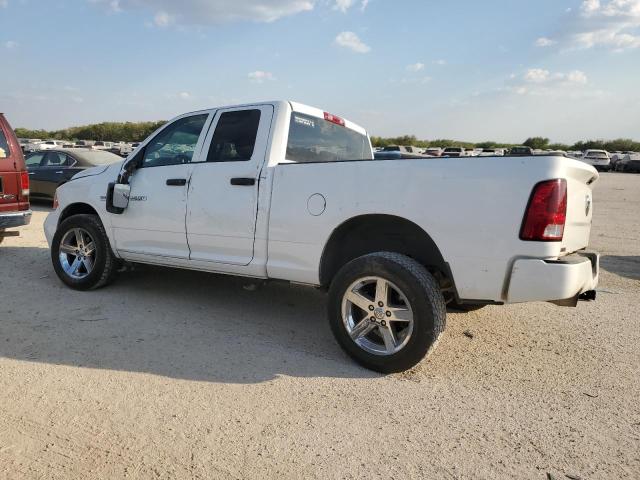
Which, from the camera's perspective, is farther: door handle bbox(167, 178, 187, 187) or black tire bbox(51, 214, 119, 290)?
black tire bbox(51, 214, 119, 290)

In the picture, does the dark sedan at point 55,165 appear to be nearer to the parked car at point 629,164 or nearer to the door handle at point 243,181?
the door handle at point 243,181

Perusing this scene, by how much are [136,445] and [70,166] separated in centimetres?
1079

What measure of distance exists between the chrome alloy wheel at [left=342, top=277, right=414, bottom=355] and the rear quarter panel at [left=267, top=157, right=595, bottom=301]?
0.41m

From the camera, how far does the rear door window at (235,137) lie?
4326mm

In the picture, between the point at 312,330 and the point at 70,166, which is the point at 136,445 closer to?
the point at 312,330

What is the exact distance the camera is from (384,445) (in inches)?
104

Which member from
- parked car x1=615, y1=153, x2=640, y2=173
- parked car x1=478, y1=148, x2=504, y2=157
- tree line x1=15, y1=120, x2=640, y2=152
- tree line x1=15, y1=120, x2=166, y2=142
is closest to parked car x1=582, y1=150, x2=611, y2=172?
parked car x1=615, y1=153, x2=640, y2=173

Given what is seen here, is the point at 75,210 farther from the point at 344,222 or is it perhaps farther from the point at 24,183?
the point at 344,222

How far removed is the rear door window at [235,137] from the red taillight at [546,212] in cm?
232

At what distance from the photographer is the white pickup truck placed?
3088 millimetres

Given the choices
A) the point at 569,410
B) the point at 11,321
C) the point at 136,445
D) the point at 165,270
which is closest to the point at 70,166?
the point at 165,270

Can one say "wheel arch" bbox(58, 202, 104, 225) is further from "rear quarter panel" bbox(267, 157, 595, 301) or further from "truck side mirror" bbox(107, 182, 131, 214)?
"rear quarter panel" bbox(267, 157, 595, 301)

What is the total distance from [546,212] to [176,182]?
10.5 ft

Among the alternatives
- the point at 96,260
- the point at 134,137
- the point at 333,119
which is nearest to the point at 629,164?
the point at 333,119
